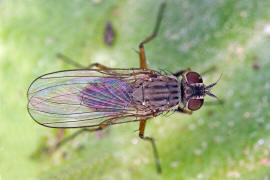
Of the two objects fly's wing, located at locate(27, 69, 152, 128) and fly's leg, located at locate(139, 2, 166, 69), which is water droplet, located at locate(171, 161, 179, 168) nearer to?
fly's wing, located at locate(27, 69, 152, 128)

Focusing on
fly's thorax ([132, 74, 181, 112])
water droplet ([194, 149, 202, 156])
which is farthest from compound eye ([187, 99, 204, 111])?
water droplet ([194, 149, 202, 156])

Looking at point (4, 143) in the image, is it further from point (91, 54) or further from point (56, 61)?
point (91, 54)

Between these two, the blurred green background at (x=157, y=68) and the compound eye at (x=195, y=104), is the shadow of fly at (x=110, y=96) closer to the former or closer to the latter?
the compound eye at (x=195, y=104)

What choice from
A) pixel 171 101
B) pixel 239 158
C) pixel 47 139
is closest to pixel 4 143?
pixel 47 139

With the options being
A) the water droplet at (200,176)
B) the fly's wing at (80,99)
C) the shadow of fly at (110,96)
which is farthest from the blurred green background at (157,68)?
the fly's wing at (80,99)

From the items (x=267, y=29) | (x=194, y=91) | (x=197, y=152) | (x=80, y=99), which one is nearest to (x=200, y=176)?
(x=197, y=152)
